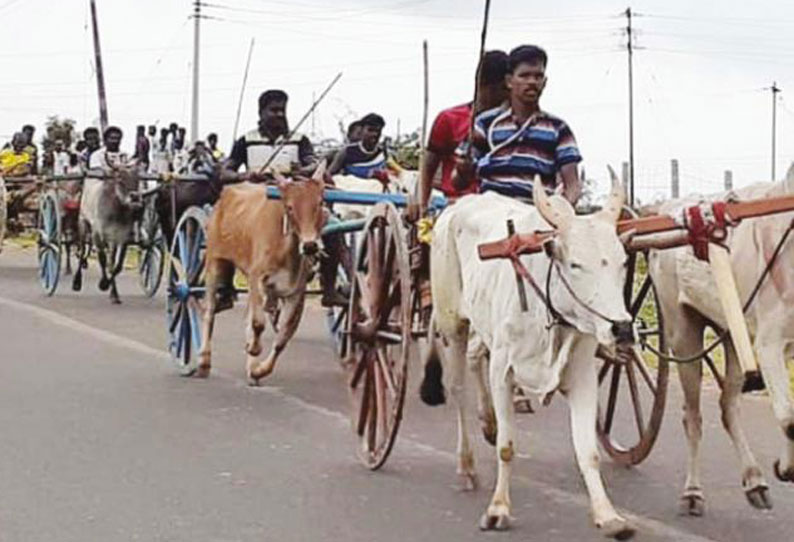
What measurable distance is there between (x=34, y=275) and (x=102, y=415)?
13910mm

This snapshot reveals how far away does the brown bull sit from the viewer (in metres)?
10.9

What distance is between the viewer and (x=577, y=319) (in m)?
6.39

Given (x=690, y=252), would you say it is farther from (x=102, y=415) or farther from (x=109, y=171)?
(x=109, y=171)

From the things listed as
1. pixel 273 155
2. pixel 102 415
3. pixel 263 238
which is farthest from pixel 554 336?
pixel 273 155

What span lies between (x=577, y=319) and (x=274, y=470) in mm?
2553

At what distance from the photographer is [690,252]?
7395mm

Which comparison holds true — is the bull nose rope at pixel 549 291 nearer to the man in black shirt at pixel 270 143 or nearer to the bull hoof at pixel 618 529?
the bull hoof at pixel 618 529

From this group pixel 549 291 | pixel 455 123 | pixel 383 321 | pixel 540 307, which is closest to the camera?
pixel 549 291

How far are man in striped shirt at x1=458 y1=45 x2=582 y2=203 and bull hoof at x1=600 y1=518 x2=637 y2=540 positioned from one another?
2201mm

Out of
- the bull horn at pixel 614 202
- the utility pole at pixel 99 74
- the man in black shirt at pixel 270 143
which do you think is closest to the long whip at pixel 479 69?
the bull horn at pixel 614 202

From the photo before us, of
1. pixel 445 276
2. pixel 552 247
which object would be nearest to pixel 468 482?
pixel 445 276

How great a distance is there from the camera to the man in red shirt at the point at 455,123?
28.7 ft

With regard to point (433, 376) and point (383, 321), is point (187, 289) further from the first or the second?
point (433, 376)

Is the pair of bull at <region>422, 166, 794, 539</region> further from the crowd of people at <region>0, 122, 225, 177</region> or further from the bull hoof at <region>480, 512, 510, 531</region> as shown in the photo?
the crowd of people at <region>0, 122, 225, 177</region>
